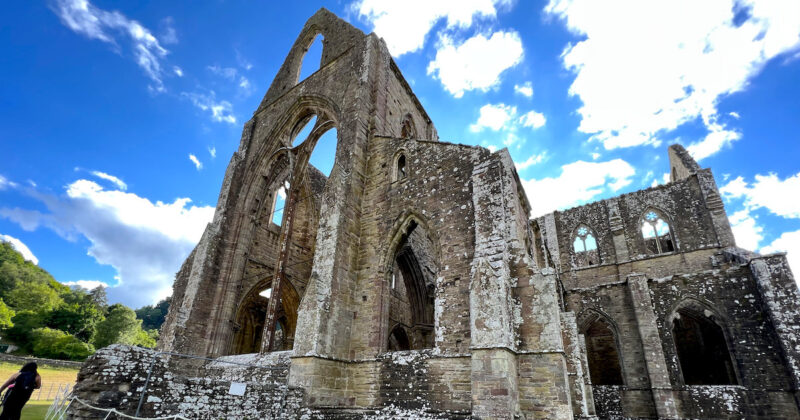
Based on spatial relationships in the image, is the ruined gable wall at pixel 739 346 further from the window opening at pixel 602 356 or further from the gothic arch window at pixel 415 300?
the gothic arch window at pixel 415 300

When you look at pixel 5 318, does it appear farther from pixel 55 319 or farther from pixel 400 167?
pixel 400 167

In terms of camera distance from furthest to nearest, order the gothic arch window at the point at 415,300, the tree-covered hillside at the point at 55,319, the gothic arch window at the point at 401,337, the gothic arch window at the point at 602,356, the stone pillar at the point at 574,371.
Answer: the tree-covered hillside at the point at 55,319
the gothic arch window at the point at 602,356
the gothic arch window at the point at 401,337
the gothic arch window at the point at 415,300
the stone pillar at the point at 574,371

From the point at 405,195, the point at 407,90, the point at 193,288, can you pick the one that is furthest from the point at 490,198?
the point at 193,288

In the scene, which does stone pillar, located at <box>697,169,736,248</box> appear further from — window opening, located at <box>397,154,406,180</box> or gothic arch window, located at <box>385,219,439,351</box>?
window opening, located at <box>397,154,406,180</box>

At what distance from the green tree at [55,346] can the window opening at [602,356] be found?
37961 mm

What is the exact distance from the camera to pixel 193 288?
40.9ft

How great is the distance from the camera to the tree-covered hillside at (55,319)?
102 ft

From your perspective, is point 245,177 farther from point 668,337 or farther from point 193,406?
point 668,337

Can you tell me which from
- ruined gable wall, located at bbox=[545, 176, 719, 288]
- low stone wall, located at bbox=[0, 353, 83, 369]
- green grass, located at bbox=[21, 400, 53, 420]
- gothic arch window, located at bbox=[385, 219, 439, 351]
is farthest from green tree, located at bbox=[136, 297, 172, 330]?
ruined gable wall, located at bbox=[545, 176, 719, 288]

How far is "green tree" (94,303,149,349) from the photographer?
38500 millimetres

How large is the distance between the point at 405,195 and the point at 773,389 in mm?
11978

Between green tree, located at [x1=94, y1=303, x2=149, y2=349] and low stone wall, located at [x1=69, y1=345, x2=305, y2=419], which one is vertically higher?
green tree, located at [x1=94, y1=303, x2=149, y2=349]

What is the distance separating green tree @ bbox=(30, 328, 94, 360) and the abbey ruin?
2510 centimetres

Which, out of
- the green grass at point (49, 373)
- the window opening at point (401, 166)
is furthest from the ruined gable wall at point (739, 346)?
the green grass at point (49, 373)
